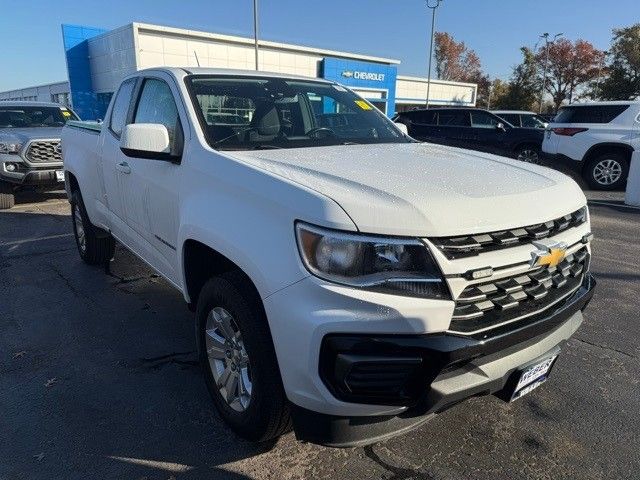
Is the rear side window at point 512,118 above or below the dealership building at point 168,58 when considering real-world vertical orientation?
below

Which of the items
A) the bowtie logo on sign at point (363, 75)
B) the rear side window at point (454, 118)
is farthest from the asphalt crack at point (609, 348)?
the bowtie logo on sign at point (363, 75)

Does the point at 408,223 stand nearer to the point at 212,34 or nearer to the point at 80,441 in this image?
the point at 80,441

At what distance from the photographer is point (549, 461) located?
2293 millimetres

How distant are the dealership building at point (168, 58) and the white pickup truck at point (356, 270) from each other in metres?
21.0

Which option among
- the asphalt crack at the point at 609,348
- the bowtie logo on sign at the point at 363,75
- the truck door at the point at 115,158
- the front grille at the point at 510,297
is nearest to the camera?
the front grille at the point at 510,297

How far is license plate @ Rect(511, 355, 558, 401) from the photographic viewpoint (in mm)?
2031

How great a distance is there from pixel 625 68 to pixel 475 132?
37874 millimetres

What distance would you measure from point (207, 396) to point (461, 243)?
5.87 feet

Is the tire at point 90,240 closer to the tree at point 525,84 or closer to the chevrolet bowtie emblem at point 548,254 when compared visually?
the chevrolet bowtie emblem at point 548,254

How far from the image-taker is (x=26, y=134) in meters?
8.70

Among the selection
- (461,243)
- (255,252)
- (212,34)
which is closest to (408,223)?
(461,243)

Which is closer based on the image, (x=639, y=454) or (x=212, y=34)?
(x=639, y=454)

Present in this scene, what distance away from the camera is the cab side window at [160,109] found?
280 centimetres

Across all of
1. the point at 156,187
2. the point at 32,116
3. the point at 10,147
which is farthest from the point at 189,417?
the point at 32,116
